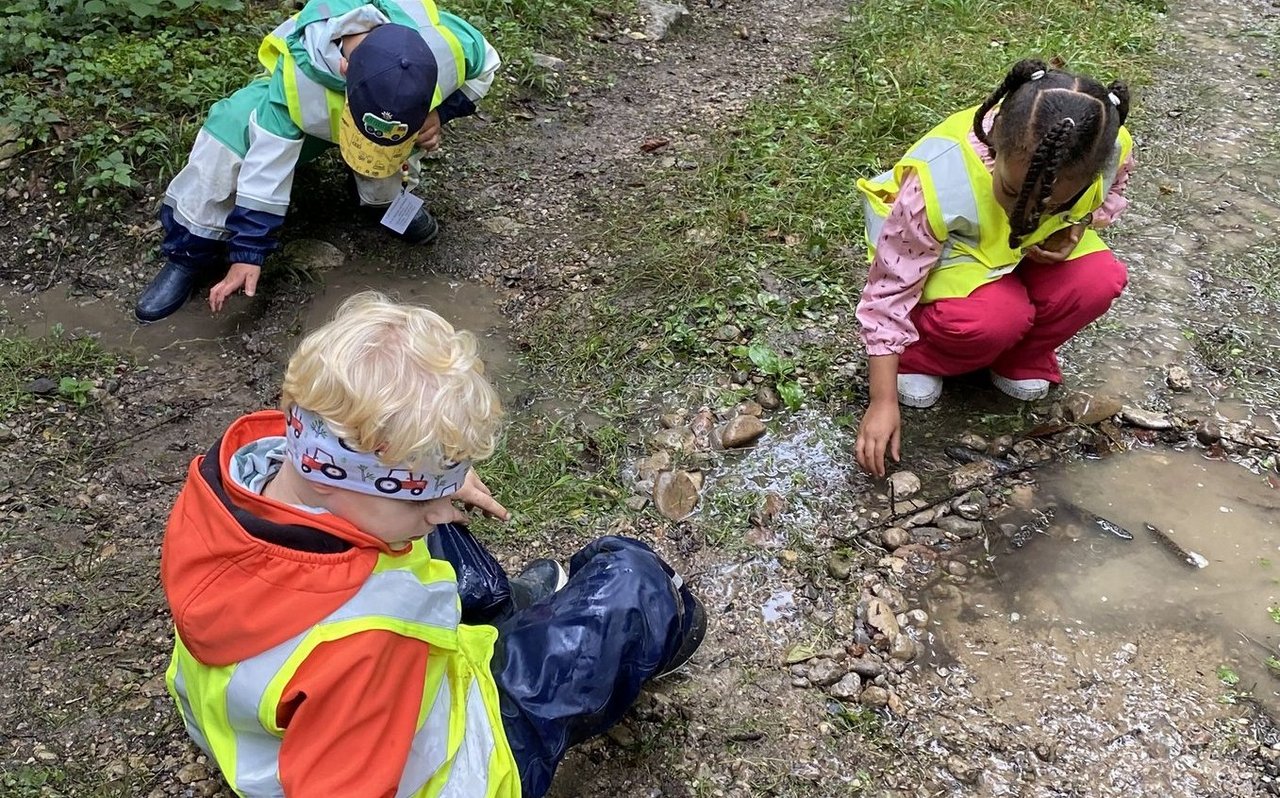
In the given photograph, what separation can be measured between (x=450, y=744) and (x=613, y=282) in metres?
2.03

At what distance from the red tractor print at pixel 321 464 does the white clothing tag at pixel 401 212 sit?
2166 millimetres

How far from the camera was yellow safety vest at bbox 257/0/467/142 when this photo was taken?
3070mm

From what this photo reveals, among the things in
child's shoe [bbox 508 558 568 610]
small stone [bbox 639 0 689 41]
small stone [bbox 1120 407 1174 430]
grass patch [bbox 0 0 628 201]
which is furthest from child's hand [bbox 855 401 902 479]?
small stone [bbox 639 0 689 41]

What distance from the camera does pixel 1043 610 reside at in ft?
7.54

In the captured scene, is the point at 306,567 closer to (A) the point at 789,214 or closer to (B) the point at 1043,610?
(B) the point at 1043,610

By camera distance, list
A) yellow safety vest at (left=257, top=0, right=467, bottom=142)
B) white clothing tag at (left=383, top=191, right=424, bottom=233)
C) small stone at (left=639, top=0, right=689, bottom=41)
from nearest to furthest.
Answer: yellow safety vest at (left=257, top=0, right=467, bottom=142)
white clothing tag at (left=383, top=191, right=424, bottom=233)
small stone at (left=639, top=0, right=689, bottom=41)

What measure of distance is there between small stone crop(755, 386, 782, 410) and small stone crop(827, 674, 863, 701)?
908mm

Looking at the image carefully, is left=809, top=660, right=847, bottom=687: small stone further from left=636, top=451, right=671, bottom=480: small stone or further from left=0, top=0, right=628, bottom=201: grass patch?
left=0, top=0, right=628, bottom=201: grass patch

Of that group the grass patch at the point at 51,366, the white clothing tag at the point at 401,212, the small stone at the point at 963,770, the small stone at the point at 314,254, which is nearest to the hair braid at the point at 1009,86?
the small stone at the point at 963,770

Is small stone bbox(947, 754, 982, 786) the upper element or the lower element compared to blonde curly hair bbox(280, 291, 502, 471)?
lower

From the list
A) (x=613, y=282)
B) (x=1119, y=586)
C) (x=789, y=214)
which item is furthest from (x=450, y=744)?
(x=789, y=214)

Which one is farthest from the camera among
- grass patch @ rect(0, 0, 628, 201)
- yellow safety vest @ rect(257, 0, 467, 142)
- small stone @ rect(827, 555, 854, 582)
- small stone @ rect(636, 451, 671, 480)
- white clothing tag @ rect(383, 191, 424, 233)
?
grass patch @ rect(0, 0, 628, 201)

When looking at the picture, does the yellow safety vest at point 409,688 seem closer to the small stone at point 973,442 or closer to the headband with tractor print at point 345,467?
the headband with tractor print at point 345,467

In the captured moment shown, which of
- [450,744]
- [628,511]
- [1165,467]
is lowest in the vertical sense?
[628,511]
